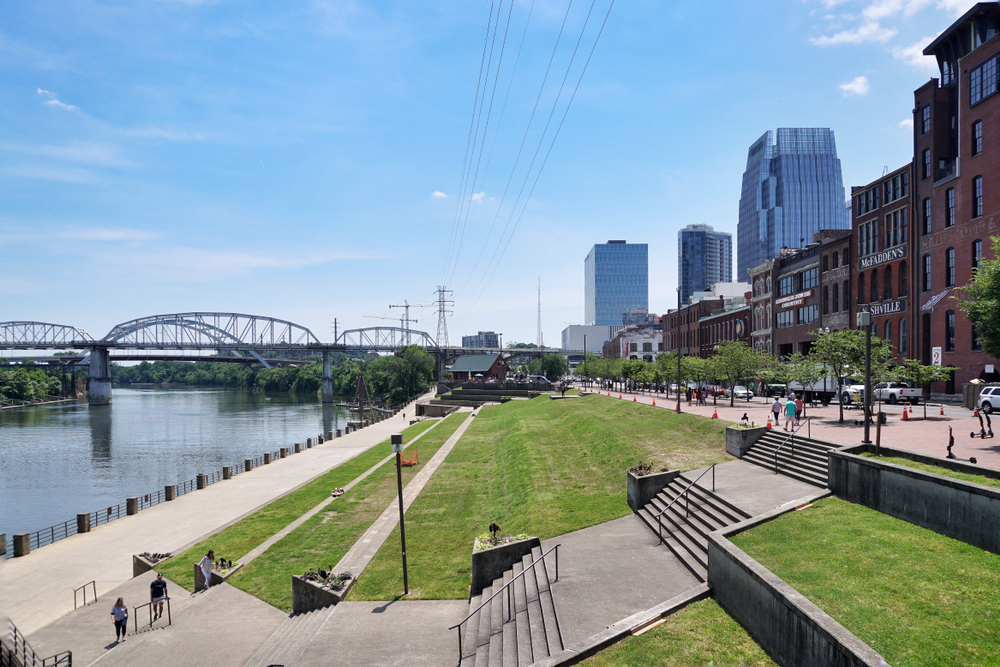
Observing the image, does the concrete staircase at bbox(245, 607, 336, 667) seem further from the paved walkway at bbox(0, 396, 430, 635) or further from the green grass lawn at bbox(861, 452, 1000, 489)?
the green grass lawn at bbox(861, 452, 1000, 489)

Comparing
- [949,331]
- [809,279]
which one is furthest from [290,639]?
[809,279]

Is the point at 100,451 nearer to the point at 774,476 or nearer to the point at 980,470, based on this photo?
the point at 774,476

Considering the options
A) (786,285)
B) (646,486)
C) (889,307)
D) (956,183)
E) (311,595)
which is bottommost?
(311,595)

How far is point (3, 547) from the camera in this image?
2780cm

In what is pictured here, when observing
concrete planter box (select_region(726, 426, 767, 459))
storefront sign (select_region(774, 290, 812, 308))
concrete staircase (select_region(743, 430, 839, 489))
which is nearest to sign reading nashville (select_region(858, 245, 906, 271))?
storefront sign (select_region(774, 290, 812, 308))

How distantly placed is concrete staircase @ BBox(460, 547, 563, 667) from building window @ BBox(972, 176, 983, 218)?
47892 mm

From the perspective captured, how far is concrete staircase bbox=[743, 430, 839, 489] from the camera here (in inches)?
771

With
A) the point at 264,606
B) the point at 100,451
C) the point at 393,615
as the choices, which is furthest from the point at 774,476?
the point at 100,451

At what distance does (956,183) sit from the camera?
1836 inches

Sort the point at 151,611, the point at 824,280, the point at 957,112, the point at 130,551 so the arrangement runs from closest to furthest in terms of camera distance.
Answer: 1. the point at 151,611
2. the point at 130,551
3. the point at 957,112
4. the point at 824,280

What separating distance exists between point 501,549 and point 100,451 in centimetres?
6593

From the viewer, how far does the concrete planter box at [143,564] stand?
23156 millimetres

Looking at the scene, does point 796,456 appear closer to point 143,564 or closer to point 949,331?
point 143,564

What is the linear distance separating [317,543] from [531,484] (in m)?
9.75
